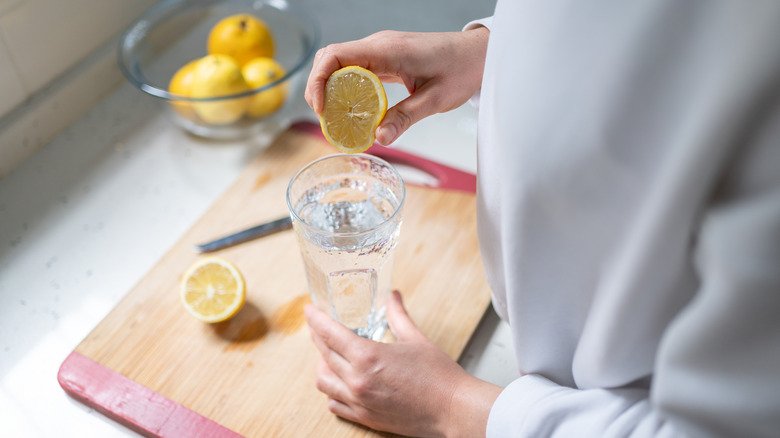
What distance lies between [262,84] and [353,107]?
409mm

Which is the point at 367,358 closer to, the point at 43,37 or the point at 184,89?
the point at 184,89

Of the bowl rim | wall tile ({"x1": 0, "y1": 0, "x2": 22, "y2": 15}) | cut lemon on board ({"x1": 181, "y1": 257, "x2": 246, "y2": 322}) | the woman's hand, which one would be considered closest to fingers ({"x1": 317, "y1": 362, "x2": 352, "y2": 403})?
the woman's hand

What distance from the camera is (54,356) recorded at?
0.83 metres

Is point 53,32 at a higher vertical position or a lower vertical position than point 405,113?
lower

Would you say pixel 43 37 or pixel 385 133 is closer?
pixel 385 133

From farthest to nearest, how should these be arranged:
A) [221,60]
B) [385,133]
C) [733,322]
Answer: [221,60] < [385,133] < [733,322]

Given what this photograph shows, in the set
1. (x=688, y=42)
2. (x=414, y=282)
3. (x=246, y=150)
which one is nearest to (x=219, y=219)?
(x=246, y=150)

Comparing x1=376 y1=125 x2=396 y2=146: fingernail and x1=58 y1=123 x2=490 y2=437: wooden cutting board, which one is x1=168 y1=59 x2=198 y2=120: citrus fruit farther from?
x1=376 y1=125 x2=396 y2=146: fingernail

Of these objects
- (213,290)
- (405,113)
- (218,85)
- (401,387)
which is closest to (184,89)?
(218,85)

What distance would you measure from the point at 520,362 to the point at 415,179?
17.1 inches

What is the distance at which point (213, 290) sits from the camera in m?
0.85

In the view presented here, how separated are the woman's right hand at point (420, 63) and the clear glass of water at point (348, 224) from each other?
76mm

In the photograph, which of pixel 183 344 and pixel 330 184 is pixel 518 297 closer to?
pixel 330 184

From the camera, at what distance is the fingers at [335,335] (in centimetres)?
75
